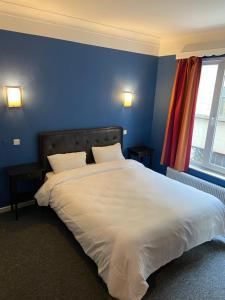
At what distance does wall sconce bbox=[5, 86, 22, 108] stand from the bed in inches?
21.9

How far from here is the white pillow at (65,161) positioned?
10.2ft

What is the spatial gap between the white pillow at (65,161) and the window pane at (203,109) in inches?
77.5

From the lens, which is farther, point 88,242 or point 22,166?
point 22,166

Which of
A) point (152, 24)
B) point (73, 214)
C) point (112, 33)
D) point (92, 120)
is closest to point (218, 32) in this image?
point (152, 24)

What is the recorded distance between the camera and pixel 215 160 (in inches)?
141

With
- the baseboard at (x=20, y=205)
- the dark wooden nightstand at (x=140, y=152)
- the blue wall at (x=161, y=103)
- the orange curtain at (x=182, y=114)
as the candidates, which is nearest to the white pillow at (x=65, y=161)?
the baseboard at (x=20, y=205)

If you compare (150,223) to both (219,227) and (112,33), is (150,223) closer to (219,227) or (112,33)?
(219,227)

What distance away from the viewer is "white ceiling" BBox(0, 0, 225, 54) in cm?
239

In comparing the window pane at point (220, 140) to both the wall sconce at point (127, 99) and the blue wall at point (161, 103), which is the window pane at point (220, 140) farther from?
the wall sconce at point (127, 99)

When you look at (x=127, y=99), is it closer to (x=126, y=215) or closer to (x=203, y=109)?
(x=203, y=109)

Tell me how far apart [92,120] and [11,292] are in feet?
8.18

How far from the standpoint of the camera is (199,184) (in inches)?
136

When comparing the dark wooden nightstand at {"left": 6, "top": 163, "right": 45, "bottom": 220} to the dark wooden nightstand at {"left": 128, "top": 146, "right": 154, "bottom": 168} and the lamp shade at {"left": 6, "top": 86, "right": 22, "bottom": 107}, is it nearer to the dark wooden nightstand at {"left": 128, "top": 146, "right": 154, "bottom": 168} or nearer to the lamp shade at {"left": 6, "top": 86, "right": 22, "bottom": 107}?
the lamp shade at {"left": 6, "top": 86, "right": 22, "bottom": 107}

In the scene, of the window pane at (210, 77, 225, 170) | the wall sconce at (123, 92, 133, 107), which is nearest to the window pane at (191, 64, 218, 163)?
the window pane at (210, 77, 225, 170)
